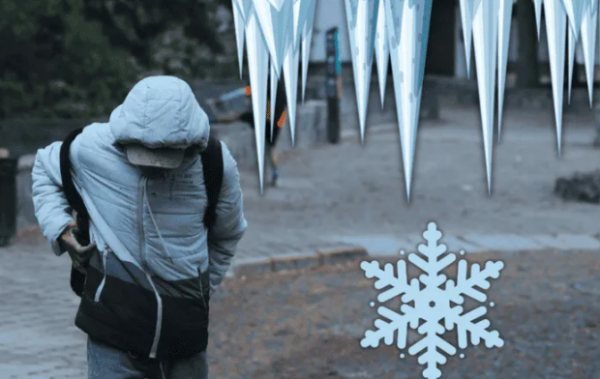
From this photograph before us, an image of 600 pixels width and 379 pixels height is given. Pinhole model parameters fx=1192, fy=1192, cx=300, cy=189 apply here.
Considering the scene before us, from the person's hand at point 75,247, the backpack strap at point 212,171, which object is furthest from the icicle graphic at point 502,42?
the person's hand at point 75,247

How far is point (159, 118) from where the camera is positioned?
11.4 ft

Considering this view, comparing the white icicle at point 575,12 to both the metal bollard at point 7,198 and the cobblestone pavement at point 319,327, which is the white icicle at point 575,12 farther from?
the metal bollard at point 7,198

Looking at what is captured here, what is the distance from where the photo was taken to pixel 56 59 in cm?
1449

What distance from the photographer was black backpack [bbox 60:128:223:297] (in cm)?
382

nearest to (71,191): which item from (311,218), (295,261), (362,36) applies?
(362,36)

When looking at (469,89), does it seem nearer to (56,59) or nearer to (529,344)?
(56,59)

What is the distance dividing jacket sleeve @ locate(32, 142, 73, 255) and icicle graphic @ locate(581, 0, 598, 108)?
1.89 m

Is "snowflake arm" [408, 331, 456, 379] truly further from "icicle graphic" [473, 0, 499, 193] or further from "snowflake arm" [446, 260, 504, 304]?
"icicle graphic" [473, 0, 499, 193]

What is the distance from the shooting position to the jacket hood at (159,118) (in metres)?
3.49

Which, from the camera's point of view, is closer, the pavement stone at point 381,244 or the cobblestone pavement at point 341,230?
the cobblestone pavement at point 341,230

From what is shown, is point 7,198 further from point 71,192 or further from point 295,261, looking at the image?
point 71,192

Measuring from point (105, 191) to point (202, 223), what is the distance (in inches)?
13.5

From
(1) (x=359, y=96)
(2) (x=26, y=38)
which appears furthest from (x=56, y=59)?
(1) (x=359, y=96)

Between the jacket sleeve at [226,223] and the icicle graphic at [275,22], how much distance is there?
4.73ft
